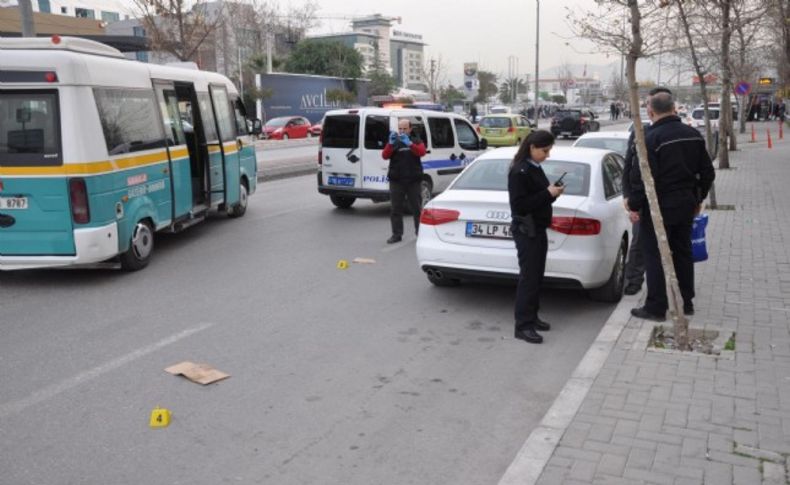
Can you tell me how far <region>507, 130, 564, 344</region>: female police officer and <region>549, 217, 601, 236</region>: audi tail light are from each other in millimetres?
745

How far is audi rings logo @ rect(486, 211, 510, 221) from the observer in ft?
21.9

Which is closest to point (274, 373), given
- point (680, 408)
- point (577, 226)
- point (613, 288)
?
point (680, 408)

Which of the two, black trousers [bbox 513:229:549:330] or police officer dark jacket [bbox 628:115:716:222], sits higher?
police officer dark jacket [bbox 628:115:716:222]

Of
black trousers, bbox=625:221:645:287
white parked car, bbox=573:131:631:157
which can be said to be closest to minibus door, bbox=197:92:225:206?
white parked car, bbox=573:131:631:157

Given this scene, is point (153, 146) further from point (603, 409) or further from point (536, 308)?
point (603, 409)

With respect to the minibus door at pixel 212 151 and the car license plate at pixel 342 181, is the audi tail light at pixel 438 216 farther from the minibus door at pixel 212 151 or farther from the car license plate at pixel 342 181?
the car license plate at pixel 342 181

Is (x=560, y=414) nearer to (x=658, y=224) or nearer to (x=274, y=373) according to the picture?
(x=658, y=224)

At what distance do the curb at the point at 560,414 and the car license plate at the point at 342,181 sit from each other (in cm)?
734

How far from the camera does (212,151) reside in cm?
1138

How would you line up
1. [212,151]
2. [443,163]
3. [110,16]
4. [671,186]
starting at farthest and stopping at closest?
1. [110,16]
2. [443,163]
3. [212,151]
4. [671,186]

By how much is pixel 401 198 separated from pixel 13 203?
5.02m

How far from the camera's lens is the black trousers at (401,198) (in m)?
10.4

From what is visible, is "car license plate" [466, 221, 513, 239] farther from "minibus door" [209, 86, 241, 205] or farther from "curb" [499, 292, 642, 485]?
"minibus door" [209, 86, 241, 205]

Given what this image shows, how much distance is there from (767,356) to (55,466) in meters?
4.85
